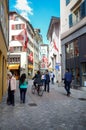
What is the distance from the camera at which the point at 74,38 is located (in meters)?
24.2

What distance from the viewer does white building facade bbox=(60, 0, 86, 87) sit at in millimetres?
22297

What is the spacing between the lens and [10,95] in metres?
13.0

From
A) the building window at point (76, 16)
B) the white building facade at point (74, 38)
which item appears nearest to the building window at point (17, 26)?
the white building facade at point (74, 38)

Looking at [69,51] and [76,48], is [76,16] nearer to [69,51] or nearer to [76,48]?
[76,48]

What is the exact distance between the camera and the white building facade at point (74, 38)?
73.2 feet

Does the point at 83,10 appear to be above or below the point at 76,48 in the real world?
above

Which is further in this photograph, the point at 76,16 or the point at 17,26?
the point at 17,26

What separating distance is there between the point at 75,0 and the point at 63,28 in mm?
4535

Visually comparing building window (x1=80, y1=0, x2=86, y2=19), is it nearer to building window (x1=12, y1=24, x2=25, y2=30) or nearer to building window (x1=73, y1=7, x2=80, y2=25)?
building window (x1=73, y1=7, x2=80, y2=25)

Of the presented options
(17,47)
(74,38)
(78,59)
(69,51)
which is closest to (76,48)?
(74,38)

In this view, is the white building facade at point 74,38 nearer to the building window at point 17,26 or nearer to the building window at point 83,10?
the building window at point 83,10

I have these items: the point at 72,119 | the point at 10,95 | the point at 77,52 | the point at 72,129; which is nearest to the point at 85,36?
the point at 77,52

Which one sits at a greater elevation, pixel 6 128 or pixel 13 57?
pixel 13 57

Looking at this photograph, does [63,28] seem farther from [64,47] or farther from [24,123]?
[24,123]
